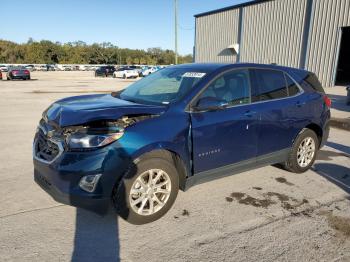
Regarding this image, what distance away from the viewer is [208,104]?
3645mm

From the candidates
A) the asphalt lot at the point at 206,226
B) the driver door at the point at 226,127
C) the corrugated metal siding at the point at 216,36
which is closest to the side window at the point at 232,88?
the driver door at the point at 226,127

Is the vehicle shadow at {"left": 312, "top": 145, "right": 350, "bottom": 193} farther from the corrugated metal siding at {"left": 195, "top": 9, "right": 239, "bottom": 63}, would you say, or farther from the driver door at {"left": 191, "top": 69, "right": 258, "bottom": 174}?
the corrugated metal siding at {"left": 195, "top": 9, "right": 239, "bottom": 63}

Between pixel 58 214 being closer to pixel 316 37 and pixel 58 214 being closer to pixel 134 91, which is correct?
pixel 134 91

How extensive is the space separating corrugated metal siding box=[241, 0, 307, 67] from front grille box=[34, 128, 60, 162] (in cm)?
2091

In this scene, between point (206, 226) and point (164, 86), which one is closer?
point (206, 226)

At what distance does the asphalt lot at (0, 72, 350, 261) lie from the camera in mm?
2969

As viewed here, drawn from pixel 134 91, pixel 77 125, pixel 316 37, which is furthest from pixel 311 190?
pixel 316 37

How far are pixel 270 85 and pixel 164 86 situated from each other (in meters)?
1.56

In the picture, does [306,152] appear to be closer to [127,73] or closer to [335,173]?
[335,173]

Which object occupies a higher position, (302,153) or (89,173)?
(89,173)

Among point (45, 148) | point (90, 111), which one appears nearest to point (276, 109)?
point (90, 111)

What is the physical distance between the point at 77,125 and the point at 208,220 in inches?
70.2

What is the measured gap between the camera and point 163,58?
4761 inches

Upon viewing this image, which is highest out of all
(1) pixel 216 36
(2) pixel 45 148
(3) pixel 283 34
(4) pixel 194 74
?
(1) pixel 216 36
